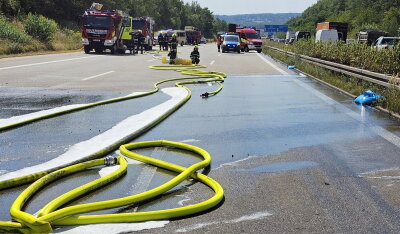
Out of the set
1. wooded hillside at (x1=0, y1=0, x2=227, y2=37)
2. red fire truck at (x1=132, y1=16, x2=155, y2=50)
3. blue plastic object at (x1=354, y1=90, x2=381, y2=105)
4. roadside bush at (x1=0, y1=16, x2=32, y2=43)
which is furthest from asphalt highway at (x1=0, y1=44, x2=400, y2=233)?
wooded hillside at (x1=0, y1=0, x2=227, y2=37)

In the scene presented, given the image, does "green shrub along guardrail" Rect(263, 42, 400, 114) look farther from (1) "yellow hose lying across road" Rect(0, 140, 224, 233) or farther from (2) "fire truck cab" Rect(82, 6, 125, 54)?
(2) "fire truck cab" Rect(82, 6, 125, 54)

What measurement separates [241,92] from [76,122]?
6.00m

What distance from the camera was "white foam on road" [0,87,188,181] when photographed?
5172 millimetres

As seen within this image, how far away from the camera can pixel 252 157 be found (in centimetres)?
596

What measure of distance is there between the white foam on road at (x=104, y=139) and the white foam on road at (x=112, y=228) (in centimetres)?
153

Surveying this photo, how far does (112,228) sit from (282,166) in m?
2.57

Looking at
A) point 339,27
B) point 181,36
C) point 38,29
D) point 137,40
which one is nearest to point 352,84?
point 137,40

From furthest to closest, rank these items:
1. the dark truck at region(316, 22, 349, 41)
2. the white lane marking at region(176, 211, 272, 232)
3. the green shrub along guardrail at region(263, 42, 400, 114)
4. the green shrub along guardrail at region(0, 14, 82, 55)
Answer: the dark truck at region(316, 22, 349, 41) < the green shrub along guardrail at region(0, 14, 82, 55) < the green shrub along guardrail at region(263, 42, 400, 114) < the white lane marking at region(176, 211, 272, 232)

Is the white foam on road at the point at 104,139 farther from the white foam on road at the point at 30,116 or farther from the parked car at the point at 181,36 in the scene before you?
the parked car at the point at 181,36

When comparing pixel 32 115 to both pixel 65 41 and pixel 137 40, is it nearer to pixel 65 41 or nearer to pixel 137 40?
pixel 137 40

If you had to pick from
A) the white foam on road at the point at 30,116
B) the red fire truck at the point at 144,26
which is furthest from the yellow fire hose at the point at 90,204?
the red fire truck at the point at 144,26

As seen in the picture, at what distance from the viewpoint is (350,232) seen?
12.0 ft

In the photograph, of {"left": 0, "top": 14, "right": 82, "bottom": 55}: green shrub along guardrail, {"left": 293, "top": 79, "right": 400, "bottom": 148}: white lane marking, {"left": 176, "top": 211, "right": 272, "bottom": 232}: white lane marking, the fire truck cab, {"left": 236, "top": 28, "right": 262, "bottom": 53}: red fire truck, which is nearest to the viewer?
{"left": 176, "top": 211, "right": 272, "bottom": 232}: white lane marking

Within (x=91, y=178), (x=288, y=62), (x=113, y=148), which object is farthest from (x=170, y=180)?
(x=288, y=62)
